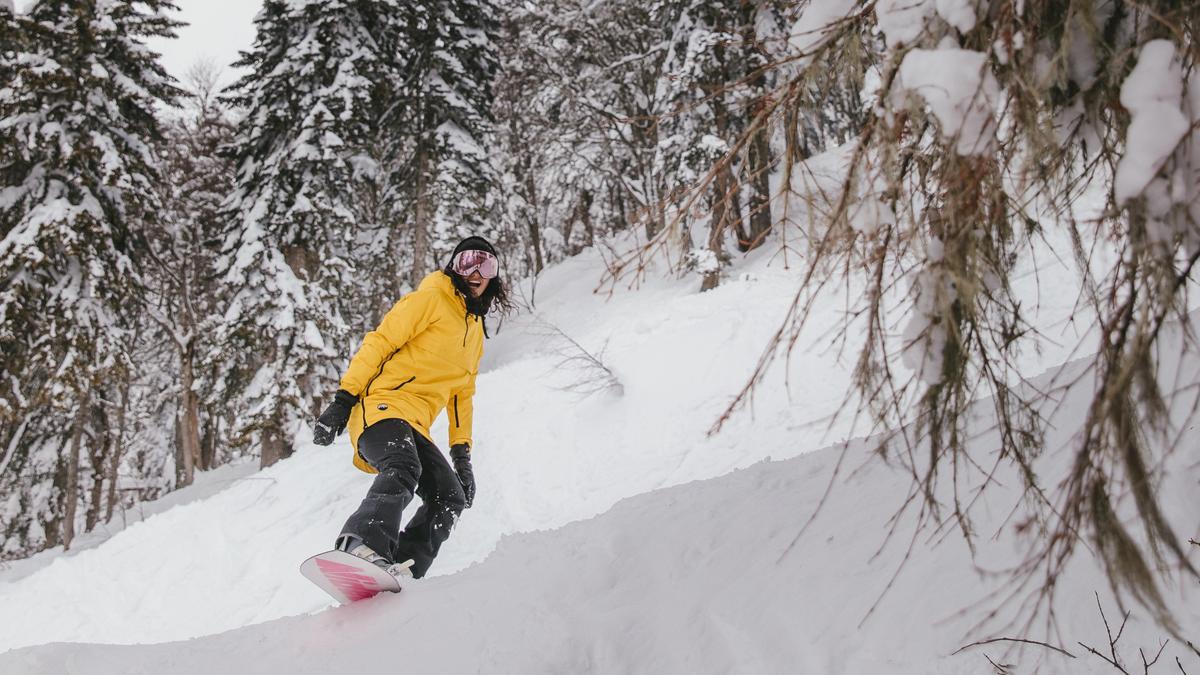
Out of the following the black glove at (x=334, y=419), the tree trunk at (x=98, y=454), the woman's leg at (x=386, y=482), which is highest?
the black glove at (x=334, y=419)

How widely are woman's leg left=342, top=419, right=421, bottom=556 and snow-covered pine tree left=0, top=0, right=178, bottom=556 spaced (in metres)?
11.1

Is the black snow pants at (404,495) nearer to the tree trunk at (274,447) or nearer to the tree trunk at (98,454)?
the tree trunk at (274,447)

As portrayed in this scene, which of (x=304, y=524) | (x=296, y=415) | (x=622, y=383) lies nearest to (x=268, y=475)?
(x=304, y=524)

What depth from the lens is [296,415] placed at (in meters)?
11.9

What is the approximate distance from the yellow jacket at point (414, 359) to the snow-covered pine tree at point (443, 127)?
1059cm

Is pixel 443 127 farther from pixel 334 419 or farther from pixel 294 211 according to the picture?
pixel 334 419

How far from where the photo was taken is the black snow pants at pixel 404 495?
3307 millimetres

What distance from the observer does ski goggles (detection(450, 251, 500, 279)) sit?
391 cm

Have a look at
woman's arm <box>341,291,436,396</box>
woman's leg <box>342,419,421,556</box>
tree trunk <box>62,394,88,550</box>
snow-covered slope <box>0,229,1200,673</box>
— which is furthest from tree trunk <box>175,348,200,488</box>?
woman's leg <box>342,419,421,556</box>

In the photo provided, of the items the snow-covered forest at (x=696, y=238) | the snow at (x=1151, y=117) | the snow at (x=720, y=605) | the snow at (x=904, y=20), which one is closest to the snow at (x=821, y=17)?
the snow-covered forest at (x=696, y=238)

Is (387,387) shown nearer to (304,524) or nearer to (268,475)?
(304,524)

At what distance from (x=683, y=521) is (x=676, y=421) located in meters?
4.85

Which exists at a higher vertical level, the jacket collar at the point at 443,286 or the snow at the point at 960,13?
the snow at the point at 960,13

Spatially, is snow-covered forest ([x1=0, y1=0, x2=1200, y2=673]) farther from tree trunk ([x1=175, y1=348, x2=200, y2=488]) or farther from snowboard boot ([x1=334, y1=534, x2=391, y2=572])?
snowboard boot ([x1=334, y1=534, x2=391, y2=572])
